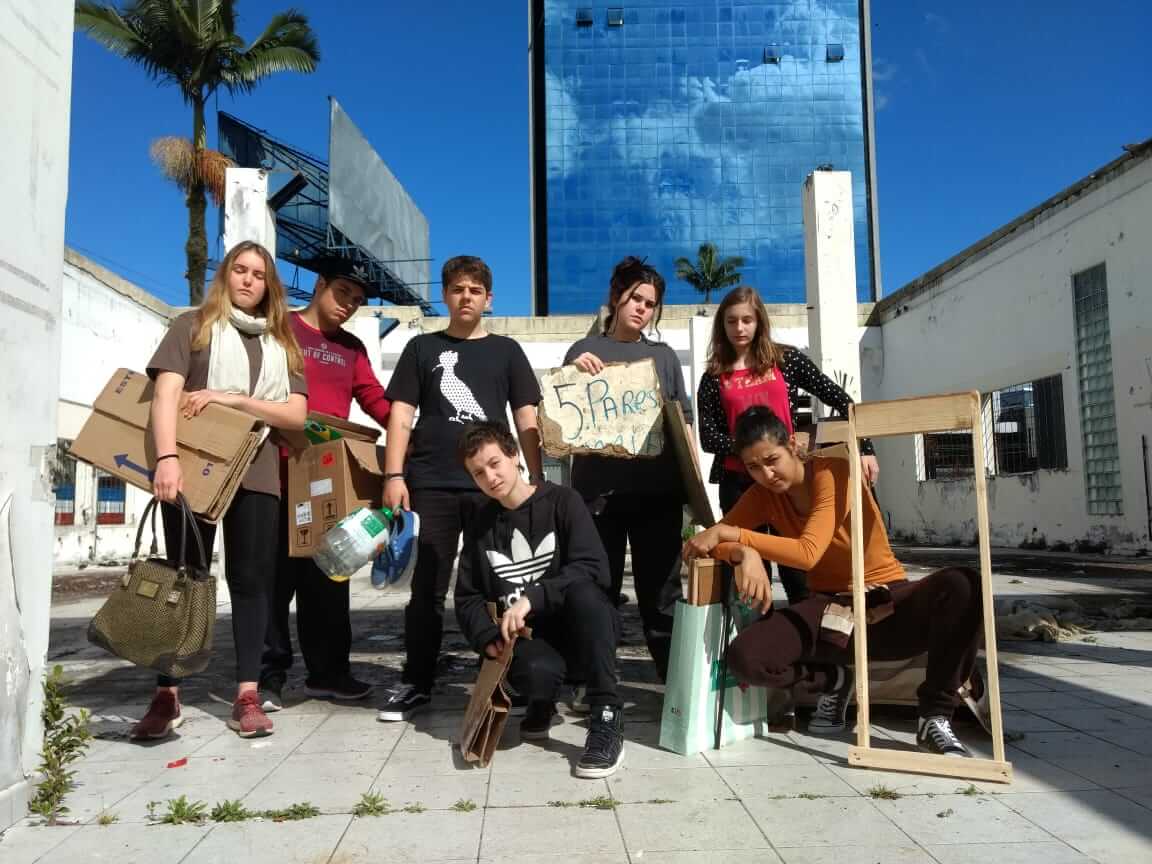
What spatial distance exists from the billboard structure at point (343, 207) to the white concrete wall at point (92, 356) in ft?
20.3

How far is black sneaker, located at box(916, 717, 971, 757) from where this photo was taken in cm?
309

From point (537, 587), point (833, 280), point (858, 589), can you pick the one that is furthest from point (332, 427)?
point (833, 280)

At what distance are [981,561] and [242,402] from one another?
2927mm

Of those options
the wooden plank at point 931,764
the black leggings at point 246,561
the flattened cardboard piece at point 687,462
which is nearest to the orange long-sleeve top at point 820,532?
the flattened cardboard piece at point 687,462

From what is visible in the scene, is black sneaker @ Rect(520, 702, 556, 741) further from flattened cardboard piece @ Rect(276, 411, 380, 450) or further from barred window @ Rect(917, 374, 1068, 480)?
barred window @ Rect(917, 374, 1068, 480)

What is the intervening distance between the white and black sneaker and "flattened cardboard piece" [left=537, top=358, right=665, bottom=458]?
1.30 m

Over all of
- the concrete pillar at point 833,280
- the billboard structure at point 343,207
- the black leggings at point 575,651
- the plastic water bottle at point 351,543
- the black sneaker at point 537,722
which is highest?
the billboard structure at point 343,207

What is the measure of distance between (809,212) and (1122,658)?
8617 millimetres

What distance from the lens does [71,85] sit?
292cm

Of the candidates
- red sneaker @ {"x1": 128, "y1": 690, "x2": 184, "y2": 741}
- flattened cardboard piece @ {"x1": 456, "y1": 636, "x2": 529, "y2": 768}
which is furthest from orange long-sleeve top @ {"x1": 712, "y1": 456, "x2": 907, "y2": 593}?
red sneaker @ {"x1": 128, "y1": 690, "x2": 184, "y2": 741}

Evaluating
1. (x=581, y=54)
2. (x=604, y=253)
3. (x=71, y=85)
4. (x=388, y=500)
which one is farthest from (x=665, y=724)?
(x=581, y=54)

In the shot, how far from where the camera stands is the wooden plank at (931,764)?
9.32 feet

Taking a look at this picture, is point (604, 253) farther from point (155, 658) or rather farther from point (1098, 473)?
point (155, 658)

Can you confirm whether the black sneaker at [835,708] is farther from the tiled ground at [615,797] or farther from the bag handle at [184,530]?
the bag handle at [184,530]
